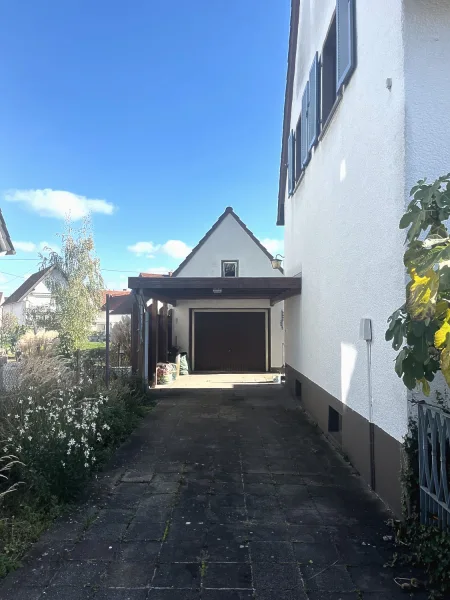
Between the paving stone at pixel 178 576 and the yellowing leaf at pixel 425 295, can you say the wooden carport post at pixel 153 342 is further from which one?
the yellowing leaf at pixel 425 295

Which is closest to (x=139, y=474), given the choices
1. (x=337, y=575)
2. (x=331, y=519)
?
(x=331, y=519)

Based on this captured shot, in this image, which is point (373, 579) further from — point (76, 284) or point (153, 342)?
point (76, 284)

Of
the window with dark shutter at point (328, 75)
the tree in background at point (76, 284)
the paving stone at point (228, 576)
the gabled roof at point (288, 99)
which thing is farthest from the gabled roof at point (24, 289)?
the paving stone at point (228, 576)

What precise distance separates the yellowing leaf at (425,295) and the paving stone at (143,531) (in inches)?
112

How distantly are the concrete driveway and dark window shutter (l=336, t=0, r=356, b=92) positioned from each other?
517 centimetres

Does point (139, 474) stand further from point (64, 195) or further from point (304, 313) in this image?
point (64, 195)

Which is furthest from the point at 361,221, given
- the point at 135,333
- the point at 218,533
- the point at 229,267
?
the point at 229,267

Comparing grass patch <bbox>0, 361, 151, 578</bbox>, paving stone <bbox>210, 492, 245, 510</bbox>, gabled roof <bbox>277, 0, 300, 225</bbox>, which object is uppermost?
gabled roof <bbox>277, 0, 300, 225</bbox>

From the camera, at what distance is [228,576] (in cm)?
281

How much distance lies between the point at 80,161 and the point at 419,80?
480 inches

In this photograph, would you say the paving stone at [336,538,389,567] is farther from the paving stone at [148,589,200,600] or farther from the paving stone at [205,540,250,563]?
the paving stone at [148,589,200,600]

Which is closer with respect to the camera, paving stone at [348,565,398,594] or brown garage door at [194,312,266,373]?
paving stone at [348,565,398,594]

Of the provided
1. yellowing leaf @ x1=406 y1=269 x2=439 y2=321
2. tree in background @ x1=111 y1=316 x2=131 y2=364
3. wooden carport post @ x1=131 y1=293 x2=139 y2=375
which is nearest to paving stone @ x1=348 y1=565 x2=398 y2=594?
yellowing leaf @ x1=406 y1=269 x2=439 y2=321

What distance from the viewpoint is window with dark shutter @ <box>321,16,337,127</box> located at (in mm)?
6535
